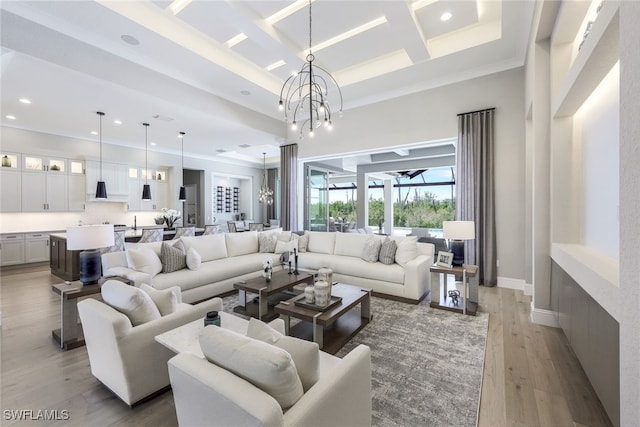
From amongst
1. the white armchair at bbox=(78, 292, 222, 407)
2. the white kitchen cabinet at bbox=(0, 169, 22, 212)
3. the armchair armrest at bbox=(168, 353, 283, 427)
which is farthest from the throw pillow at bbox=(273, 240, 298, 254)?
the white kitchen cabinet at bbox=(0, 169, 22, 212)

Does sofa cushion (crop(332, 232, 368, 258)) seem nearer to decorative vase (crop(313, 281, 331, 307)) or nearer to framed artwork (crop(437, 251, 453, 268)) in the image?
framed artwork (crop(437, 251, 453, 268))

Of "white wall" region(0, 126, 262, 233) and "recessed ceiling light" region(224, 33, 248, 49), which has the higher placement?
"recessed ceiling light" region(224, 33, 248, 49)

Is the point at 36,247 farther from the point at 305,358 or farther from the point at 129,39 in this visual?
the point at 305,358

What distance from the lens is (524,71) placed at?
4359 mm

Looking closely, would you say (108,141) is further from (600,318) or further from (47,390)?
(600,318)

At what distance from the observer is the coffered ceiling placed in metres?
3.26

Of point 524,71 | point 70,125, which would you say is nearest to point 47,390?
point 70,125

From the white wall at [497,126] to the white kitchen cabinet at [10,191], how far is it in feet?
26.1

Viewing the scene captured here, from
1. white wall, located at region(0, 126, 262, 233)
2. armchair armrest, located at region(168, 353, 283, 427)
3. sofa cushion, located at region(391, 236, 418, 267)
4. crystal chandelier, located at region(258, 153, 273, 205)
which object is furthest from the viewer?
crystal chandelier, located at region(258, 153, 273, 205)

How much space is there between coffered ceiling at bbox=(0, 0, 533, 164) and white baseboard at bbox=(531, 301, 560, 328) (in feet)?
11.7

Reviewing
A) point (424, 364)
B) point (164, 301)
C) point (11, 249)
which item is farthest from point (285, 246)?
point (11, 249)

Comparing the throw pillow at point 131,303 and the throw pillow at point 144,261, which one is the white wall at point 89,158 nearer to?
the throw pillow at point 144,261

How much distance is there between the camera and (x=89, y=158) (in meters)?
7.07

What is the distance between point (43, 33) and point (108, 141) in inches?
191
